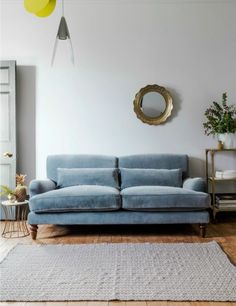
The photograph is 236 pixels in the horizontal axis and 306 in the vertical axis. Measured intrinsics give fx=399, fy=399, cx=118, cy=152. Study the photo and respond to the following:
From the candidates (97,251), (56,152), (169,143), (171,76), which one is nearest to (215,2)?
(171,76)

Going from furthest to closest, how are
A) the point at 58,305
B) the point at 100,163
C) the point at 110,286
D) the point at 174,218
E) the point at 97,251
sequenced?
the point at 100,163 → the point at 174,218 → the point at 97,251 → the point at 110,286 → the point at 58,305

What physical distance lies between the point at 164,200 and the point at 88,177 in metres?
0.98

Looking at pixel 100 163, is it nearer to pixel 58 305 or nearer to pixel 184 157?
pixel 184 157

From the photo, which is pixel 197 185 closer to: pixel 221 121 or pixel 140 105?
pixel 221 121

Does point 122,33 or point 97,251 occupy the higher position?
point 122,33

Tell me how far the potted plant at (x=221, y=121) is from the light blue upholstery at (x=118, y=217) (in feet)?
3.89

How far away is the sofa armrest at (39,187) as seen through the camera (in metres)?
4.08

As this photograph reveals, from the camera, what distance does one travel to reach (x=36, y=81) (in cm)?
496

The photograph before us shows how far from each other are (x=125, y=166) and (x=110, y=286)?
86.7 inches

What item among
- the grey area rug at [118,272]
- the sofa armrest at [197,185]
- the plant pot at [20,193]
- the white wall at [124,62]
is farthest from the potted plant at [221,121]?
the plant pot at [20,193]

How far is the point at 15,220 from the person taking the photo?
483 centimetres

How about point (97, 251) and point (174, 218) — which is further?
point (174, 218)

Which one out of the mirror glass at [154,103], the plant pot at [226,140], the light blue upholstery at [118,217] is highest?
the mirror glass at [154,103]

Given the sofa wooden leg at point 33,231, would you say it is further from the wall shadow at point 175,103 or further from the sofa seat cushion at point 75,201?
the wall shadow at point 175,103
